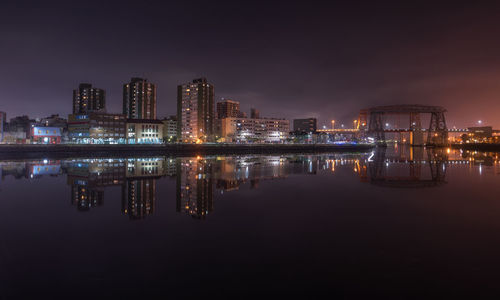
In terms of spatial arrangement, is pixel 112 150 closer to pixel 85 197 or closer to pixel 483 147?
pixel 85 197

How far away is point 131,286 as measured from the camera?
4.68 metres

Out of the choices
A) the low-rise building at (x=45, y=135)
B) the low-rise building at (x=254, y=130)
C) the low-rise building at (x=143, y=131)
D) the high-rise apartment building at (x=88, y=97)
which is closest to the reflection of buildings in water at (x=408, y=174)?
the low-rise building at (x=143, y=131)

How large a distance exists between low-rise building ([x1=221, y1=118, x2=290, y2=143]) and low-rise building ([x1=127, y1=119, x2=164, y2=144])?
33.2 m

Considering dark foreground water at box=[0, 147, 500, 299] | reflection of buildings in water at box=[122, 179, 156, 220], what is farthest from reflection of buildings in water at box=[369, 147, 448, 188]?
reflection of buildings in water at box=[122, 179, 156, 220]

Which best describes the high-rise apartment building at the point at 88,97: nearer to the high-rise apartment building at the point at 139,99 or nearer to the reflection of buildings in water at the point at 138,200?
the high-rise apartment building at the point at 139,99

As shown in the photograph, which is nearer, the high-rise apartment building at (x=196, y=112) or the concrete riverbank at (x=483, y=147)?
the concrete riverbank at (x=483, y=147)

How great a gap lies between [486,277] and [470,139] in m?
144

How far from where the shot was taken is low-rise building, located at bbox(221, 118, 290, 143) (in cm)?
12296

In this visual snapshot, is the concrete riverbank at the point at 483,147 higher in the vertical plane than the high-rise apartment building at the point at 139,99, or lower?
lower

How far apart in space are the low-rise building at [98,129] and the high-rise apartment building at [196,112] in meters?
31.8

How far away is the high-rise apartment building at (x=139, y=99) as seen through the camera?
128 m

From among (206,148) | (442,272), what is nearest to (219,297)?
(442,272)

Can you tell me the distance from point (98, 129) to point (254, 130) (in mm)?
64555

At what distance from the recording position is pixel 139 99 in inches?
5054
